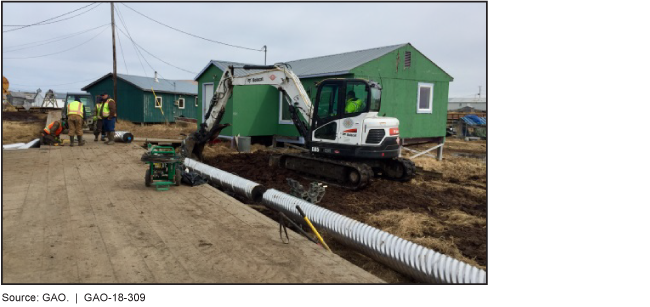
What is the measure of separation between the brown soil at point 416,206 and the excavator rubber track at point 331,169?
0.23 meters

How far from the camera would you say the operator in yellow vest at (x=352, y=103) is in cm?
938

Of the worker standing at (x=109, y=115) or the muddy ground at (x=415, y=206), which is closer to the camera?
the muddy ground at (x=415, y=206)

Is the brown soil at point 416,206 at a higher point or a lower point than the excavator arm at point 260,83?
lower

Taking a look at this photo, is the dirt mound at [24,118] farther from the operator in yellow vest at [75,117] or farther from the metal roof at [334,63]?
the operator in yellow vest at [75,117]

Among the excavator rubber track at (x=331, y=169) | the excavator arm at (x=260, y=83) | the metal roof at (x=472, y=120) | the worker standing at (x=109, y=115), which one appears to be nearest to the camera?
the excavator rubber track at (x=331, y=169)

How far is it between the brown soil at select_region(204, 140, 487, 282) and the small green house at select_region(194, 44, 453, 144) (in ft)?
7.20

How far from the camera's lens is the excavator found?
30.6 ft

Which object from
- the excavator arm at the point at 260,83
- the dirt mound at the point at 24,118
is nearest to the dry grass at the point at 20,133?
the dirt mound at the point at 24,118

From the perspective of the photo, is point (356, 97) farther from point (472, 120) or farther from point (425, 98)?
point (472, 120)

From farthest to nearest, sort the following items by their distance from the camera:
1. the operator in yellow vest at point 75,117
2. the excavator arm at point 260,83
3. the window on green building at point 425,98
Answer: the window on green building at point 425,98 → the operator in yellow vest at point 75,117 → the excavator arm at point 260,83

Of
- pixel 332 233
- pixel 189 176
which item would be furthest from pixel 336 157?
pixel 332 233

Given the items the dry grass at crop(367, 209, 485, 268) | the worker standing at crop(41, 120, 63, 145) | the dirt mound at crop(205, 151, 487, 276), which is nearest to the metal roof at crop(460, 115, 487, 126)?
the dirt mound at crop(205, 151, 487, 276)

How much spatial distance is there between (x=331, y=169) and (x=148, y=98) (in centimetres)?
2330

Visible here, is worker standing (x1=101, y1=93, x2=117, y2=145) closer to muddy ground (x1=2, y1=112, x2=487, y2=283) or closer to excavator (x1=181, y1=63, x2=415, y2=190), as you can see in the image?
muddy ground (x1=2, y1=112, x2=487, y2=283)
